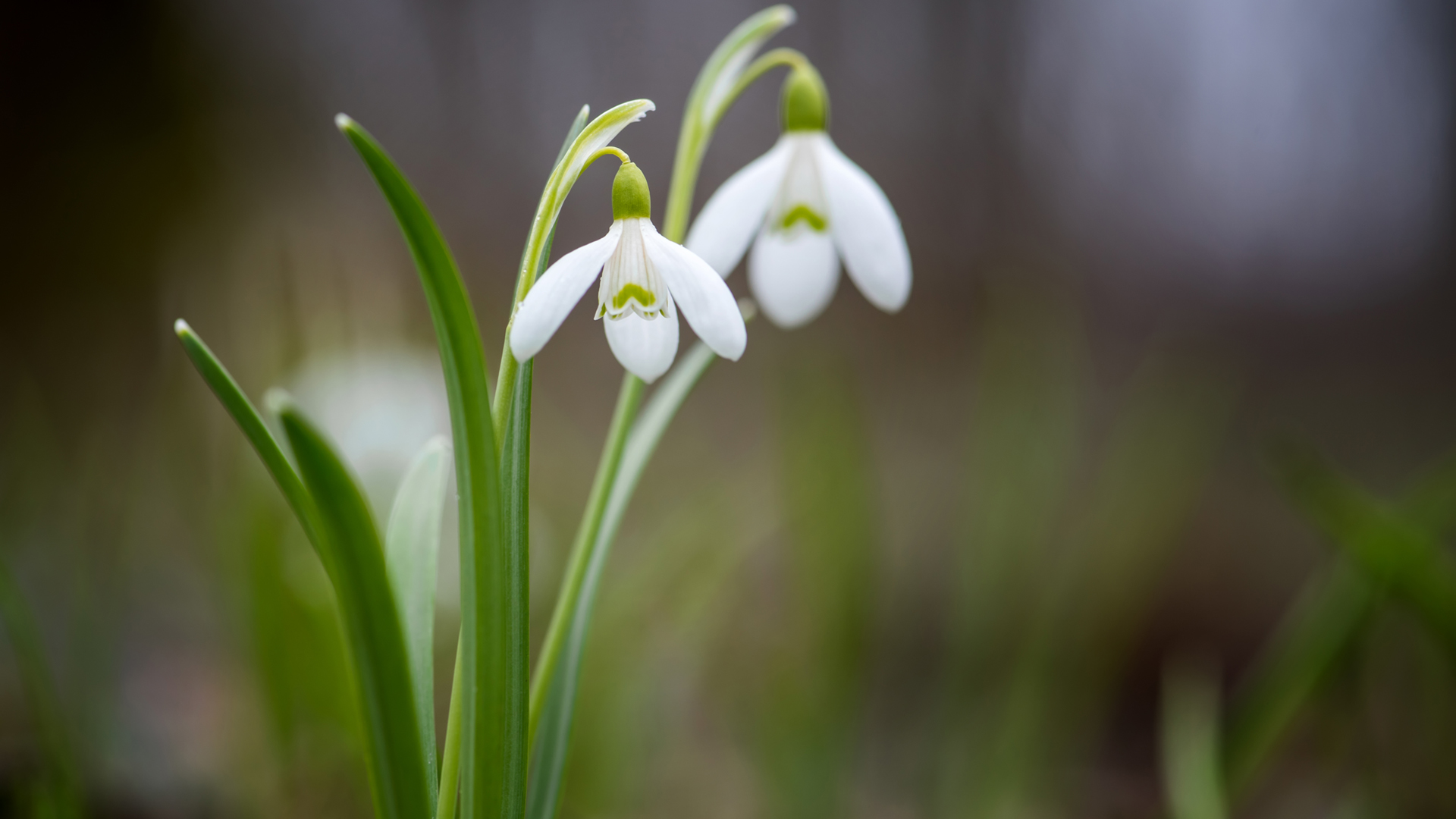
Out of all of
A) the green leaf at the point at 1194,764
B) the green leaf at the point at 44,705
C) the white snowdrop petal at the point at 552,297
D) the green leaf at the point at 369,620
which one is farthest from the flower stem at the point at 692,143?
the green leaf at the point at 1194,764

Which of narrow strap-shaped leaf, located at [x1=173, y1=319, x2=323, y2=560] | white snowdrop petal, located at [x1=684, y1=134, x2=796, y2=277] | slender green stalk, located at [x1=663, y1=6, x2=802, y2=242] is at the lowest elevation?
narrow strap-shaped leaf, located at [x1=173, y1=319, x2=323, y2=560]

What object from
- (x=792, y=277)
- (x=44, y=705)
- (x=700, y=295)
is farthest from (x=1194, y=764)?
(x=44, y=705)

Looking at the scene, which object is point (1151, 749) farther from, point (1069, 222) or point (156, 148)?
point (156, 148)

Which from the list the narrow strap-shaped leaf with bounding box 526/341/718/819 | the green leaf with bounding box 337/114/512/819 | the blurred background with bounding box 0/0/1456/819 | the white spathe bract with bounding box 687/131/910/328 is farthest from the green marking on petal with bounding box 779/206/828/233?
the blurred background with bounding box 0/0/1456/819

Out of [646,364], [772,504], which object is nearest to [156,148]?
[772,504]

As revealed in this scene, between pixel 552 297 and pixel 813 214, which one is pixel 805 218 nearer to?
pixel 813 214

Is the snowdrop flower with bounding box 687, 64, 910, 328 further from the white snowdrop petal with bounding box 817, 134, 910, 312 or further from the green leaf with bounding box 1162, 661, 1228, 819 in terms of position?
the green leaf with bounding box 1162, 661, 1228, 819
